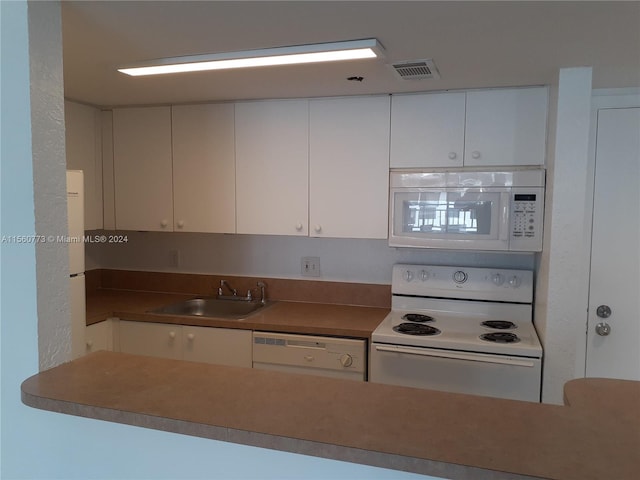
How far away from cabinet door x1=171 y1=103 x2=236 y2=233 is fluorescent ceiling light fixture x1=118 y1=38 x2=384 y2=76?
806mm

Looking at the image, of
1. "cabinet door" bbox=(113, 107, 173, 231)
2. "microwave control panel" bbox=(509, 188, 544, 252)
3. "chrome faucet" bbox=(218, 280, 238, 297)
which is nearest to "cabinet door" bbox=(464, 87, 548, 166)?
"microwave control panel" bbox=(509, 188, 544, 252)

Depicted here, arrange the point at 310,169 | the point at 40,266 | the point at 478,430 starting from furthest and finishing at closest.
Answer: the point at 310,169 < the point at 40,266 < the point at 478,430

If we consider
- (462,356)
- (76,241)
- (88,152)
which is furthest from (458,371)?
(88,152)

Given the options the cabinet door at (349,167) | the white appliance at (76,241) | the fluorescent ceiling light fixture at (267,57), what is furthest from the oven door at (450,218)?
the white appliance at (76,241)

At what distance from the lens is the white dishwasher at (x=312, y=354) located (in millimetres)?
2609

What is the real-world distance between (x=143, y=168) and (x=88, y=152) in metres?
Answer: 0.39

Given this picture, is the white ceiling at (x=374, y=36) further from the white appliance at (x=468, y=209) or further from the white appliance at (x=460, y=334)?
the white appliance at (x=460, y=334)

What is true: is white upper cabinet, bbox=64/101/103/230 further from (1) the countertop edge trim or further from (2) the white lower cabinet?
(1) the countertop edge trim

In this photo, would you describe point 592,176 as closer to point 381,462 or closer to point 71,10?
point 381,462

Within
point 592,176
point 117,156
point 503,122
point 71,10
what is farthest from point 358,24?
point 117,156

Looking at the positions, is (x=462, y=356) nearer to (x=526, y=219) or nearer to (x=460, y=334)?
(x=460, y=334)

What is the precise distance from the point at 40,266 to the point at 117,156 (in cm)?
190

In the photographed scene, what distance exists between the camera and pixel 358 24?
1.63 m

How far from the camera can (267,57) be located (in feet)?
6.37
